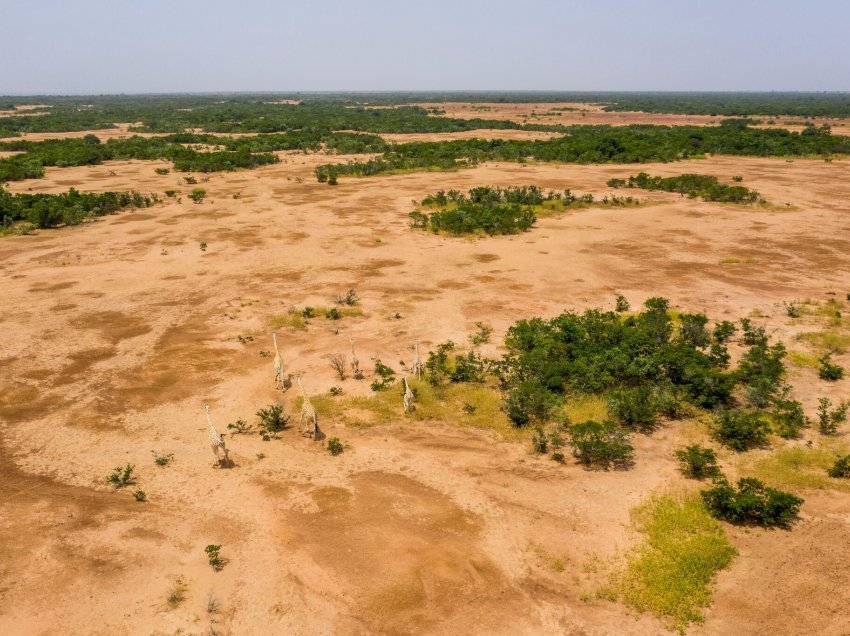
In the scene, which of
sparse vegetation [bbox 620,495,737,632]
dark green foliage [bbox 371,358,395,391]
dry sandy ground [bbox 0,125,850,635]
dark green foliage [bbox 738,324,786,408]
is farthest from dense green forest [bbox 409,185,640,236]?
sparse vegetation [bbox 620,495,737,632]

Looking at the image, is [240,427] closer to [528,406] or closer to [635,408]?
[528,406]

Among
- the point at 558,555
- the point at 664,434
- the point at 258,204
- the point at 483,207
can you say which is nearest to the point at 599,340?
the point at 664,434

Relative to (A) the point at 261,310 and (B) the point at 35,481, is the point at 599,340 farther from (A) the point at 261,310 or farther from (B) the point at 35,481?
(B) the point at 35,481

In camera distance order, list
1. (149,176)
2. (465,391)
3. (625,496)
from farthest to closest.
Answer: (149,176)
(465,391)
(625,496)

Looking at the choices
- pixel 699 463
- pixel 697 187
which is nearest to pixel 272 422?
pixel 699 463

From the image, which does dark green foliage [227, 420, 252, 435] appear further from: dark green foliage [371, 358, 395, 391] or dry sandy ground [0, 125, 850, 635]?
dark green foliage [371, 358, 395, 391]

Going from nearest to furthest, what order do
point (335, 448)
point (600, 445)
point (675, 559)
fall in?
point (675, 559), point (600, 445), point (335, 448)

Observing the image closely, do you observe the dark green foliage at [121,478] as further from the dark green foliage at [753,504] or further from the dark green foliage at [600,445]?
the dark green foliage at [753,504]
